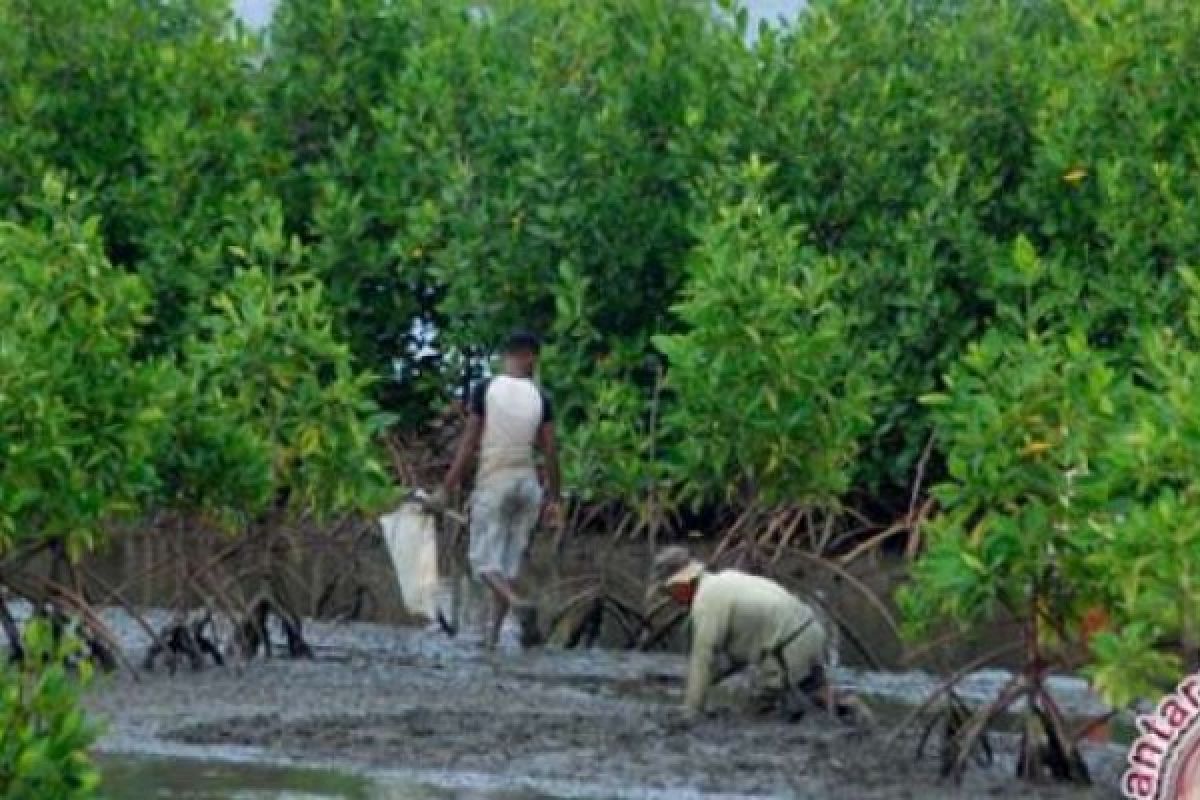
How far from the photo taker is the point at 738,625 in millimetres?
16562

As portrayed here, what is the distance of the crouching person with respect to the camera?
16.5 m

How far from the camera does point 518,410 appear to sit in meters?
20.1

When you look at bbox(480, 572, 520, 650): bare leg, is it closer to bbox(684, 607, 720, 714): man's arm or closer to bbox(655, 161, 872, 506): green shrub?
bbox(655, 161, 872, 506): green shrub

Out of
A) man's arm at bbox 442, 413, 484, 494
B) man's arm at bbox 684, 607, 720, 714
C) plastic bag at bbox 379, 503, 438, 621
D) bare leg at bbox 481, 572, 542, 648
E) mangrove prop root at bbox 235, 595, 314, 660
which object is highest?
man's arm at bbox 442, 413, 484, 494

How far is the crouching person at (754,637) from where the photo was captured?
16.5 metres

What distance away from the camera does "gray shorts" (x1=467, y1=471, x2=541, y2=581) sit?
66.2ft

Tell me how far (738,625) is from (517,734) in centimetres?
113

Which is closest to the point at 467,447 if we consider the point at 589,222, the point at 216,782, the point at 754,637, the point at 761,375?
the point at 761,375

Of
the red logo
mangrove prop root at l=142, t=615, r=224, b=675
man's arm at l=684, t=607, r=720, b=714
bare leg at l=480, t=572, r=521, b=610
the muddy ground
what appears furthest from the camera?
bare leg at l=480, t=572, r=521, b=610

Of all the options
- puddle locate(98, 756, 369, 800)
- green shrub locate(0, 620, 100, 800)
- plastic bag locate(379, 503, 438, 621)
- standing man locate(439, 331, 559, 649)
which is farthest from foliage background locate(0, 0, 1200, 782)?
green shrub locate(0, 620, 100, 800)

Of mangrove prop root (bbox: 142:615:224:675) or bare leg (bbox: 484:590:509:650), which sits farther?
bare leg (bbox: 484:590:509:650)

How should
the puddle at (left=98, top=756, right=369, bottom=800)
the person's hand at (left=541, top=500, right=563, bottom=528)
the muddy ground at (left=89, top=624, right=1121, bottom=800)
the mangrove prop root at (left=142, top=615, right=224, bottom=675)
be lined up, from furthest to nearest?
the person's hand at (left=541, top=500, right=563, bottom=528) < the mangrove prop root at (left=142, top=615, right=224, bottom=675) < the muddy ground at (left=89, top=624, right=1121, bottom=800) < the puddle at (left=98, top=756, right=369, bottom=800)

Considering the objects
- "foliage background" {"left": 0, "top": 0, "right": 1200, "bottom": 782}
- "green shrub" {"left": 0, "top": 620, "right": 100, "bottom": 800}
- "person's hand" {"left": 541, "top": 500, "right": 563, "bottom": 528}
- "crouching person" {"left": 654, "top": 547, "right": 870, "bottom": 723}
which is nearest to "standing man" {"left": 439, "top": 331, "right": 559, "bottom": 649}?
"person's hand" {"left": 541, "top": 500, "right": 563, "bottom": 528}

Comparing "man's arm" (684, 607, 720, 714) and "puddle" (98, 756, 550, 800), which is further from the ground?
"man's arm" (684, 607, 720, 714)
